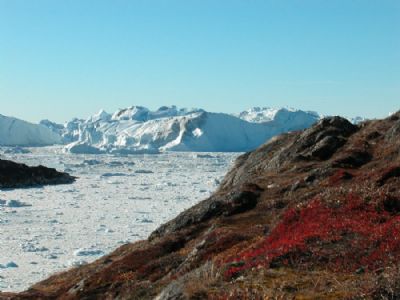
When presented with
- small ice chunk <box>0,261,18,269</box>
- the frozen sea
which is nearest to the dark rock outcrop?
the frozen sea

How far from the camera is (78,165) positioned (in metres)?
117

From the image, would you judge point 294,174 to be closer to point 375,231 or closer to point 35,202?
point 375,231

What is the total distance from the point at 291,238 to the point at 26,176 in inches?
3189

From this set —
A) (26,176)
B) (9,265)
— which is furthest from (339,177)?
(26,176)

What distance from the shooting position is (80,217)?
1870 inches

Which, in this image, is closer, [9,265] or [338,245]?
[338,245]

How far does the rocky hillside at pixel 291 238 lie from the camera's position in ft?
28.5

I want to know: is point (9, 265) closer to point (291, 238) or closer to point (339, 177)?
point (339, 177)

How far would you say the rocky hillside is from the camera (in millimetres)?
8680

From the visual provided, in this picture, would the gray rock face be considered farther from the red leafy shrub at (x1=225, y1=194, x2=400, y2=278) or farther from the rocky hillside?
the red leafy shrub at (x1=225, y1=194, x2=400, y2=278)

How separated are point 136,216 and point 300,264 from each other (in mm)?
39167

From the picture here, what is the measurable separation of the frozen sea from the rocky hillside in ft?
24.6

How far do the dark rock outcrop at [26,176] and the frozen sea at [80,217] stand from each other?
4.10 metres

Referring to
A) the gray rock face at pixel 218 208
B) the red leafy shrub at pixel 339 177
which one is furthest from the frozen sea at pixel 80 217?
the red leafy shrub at pixel 339 177
